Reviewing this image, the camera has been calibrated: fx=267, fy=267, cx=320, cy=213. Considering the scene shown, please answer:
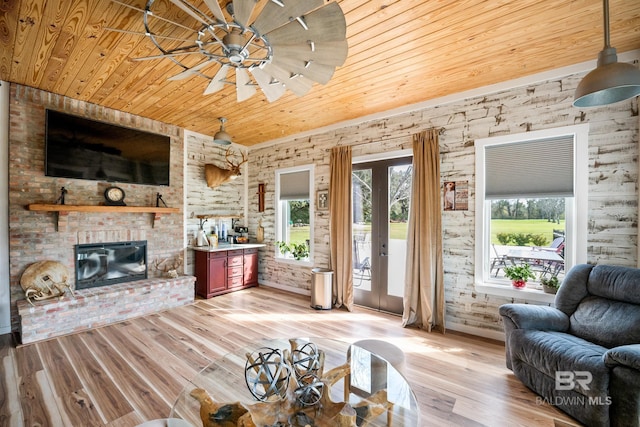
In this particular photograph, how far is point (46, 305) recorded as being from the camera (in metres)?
3.14

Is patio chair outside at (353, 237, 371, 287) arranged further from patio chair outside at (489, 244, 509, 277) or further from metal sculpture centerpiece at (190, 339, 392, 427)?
metal sculpture centerpiece at (190, 339, 392, 427)

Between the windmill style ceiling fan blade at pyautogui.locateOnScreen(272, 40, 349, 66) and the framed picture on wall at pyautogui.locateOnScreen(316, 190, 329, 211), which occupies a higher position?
the windmill style ceiling fan blade at pyautogui.locateOnScreen(272, 40, 349, 66)

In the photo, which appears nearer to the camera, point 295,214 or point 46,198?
point 46,198

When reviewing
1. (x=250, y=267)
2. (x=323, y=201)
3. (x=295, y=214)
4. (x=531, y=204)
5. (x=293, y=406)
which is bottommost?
(x=250, y=267)

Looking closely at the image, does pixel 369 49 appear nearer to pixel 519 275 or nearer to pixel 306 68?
pixel 306 68

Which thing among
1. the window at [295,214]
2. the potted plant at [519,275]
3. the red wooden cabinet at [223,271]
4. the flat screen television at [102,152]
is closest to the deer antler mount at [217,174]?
the flat screen television at [102,152]

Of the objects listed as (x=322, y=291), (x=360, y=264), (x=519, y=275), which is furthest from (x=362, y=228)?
(x=519, y=275)

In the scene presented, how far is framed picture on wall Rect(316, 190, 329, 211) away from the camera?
4.76 m

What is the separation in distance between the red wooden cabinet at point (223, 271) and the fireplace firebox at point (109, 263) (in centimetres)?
88

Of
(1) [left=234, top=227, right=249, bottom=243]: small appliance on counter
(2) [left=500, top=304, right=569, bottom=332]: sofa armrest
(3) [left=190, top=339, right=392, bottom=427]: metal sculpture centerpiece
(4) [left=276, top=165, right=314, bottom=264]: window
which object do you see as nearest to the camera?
(3) [left=190, top=339, right=392, bottom=427]: metal sculpture centerpiece

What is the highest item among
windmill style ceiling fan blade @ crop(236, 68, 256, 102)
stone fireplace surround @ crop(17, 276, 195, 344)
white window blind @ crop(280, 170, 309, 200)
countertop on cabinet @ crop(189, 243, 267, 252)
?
windmill style ceiling fan blade @ crop(236, 68, 256, 102)

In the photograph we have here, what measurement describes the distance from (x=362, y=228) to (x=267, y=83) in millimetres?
2783

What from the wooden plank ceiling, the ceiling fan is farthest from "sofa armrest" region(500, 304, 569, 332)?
the ceiling fan

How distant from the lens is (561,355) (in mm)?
1963
